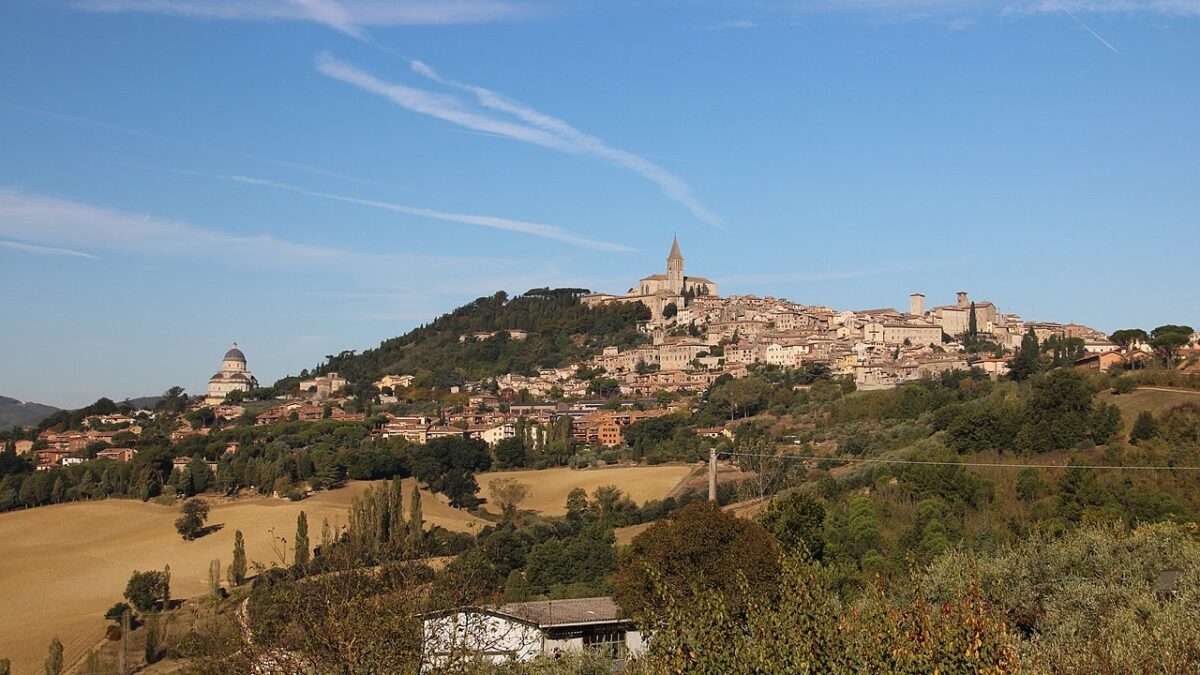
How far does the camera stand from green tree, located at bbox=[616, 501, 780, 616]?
19766 millimetres

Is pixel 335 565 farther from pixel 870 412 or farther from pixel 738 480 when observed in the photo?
pixel 870 412

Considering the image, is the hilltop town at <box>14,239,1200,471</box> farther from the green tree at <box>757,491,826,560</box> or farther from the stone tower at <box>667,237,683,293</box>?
the green tree at <box>757,491,826,560</box>

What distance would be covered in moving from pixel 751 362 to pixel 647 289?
103ft

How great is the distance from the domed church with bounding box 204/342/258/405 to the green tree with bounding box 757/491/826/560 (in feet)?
307

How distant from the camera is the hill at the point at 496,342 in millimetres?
106750

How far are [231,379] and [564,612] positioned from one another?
108m

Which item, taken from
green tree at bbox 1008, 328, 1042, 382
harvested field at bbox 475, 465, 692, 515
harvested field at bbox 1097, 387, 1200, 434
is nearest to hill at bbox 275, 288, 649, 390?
harvested field at bbox 475, 465, 692, 515

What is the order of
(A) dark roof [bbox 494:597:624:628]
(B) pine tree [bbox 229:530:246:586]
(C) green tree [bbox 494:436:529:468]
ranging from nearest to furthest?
(A) dark roof [bbox 494:597:624:628] < (B) pine tree [bbox 229:530:246:586] < (C) green tree [bbox 494:436:529:468]

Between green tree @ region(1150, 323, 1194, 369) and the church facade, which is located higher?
the church facade

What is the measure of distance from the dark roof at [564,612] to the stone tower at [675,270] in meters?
105

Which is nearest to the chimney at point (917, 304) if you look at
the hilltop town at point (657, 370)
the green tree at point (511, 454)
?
the hilltop town at point (657, 370)

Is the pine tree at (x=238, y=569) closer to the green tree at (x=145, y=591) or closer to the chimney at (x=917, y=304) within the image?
the green tree at (x=145, y=591)

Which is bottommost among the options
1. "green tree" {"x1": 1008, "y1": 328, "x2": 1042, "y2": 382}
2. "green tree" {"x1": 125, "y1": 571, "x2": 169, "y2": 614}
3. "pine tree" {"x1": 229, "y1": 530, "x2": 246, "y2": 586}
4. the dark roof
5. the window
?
"green tree" {"x1": 125, "y1": 571, "x2": 169, "y2": 614}

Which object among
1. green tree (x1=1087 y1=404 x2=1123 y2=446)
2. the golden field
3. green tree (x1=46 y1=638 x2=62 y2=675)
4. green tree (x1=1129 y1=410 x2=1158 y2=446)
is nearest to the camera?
green tree (x1=46 y1=638 x2=62 y2=675)
